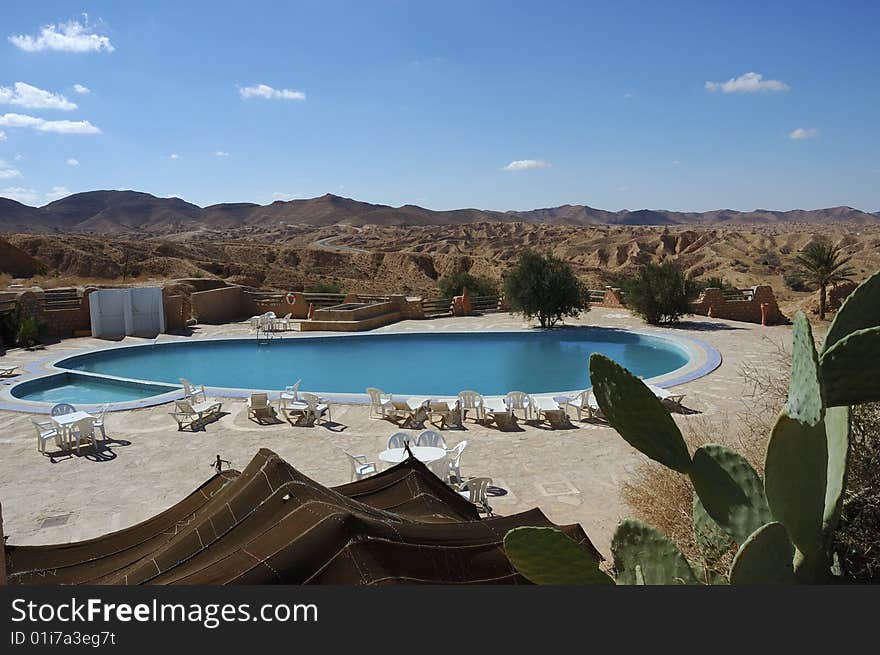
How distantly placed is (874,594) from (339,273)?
47310 millimetres

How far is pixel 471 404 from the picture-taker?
10.6 meters

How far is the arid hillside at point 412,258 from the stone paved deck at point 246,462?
22.7m

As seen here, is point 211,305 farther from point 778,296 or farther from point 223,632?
point 778,296

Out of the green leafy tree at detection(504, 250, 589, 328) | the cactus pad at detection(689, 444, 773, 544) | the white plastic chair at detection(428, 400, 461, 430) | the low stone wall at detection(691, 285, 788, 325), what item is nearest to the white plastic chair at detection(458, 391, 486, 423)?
the white plastic chair at detection(428, 400, 461, 430)

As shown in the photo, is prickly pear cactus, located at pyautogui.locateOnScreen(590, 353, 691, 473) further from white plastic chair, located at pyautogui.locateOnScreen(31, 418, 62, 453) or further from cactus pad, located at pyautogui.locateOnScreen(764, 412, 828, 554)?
white plastic chair, located at pyautogui.locateOnScreen(31, 418, 62, 453)

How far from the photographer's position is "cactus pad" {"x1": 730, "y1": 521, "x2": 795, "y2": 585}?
2.00 m

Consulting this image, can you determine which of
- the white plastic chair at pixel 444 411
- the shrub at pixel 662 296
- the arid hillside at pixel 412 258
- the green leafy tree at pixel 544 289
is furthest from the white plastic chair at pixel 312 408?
the arid hillside at pixel 412 258

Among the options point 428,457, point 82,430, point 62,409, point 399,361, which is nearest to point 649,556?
point 428,457

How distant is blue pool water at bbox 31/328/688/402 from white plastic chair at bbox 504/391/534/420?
3693mm

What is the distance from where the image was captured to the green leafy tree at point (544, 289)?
65.4 feet

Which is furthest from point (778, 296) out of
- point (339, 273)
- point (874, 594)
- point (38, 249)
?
point (38, 249)

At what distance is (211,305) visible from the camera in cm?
2297

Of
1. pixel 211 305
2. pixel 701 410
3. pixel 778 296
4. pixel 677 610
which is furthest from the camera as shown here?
pixel 778 296

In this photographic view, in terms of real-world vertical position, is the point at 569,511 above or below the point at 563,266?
below
